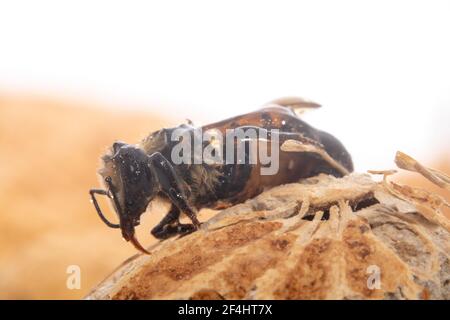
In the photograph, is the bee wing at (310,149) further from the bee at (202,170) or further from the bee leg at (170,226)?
the bee leg at (170,226)

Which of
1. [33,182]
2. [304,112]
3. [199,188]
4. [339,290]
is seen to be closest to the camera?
[339,290]

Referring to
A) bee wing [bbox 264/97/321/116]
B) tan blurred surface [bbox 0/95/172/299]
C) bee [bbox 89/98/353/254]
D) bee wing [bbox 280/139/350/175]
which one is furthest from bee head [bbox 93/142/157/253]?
tan blurred surface [bbox 0/95/172/299]

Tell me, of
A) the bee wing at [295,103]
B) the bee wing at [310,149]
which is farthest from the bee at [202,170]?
the bee wing at [295,103]

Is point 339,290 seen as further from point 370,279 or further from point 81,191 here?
point 81,191

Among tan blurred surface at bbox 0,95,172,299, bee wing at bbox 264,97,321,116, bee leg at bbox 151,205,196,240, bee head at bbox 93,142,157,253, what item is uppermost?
bee wing at bbox 264,97,321,116

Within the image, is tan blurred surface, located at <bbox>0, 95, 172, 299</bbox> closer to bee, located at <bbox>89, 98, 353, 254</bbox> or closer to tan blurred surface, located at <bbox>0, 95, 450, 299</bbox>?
tan blurred surface, located at <bbox>0, 95, 450, 299</bbox>

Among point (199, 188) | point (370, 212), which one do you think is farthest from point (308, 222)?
point (199, 188)
